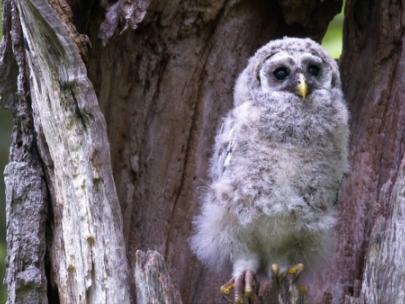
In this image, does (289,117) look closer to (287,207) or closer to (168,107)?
(287,207)

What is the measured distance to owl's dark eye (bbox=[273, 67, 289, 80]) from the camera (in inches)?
152

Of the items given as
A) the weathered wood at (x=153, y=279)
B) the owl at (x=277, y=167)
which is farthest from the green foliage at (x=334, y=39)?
the weathered wood at (x=153, y=279)

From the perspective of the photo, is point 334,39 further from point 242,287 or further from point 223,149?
point 242,287

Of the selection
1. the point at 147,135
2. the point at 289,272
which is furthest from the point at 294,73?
the point at 289,272

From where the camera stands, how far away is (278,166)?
364 cm

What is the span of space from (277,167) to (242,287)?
61 cm

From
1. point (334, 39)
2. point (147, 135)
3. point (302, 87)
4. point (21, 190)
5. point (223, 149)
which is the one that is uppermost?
point (334, 39)

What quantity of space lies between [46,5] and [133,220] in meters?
1.26

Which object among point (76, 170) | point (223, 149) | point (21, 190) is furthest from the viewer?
point (223, 149)

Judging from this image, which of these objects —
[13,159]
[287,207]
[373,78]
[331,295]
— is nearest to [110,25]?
[13,159]

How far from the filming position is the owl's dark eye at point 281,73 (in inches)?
152

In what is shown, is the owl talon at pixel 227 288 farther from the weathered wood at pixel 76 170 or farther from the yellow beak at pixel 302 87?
the yellow beak at pixel 302 87

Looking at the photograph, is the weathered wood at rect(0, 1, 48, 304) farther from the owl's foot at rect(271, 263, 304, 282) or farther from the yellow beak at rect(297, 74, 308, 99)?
the yellow beak at rect(297, 74, 308, 99)

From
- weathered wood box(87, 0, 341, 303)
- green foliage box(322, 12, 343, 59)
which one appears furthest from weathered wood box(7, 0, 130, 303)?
green foliage box(322, 12, 343, 59)
